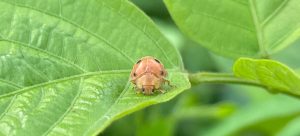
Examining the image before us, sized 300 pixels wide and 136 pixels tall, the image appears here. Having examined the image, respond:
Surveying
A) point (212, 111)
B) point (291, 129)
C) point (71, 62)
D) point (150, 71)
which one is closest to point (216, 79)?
point (150, 71)

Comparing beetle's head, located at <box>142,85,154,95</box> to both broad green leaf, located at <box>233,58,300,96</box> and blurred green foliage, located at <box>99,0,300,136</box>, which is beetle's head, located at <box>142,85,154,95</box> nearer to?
broad green leaf, located at <box>233,58,300,96</box>

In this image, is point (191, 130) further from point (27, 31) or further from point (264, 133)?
point (27, 31)

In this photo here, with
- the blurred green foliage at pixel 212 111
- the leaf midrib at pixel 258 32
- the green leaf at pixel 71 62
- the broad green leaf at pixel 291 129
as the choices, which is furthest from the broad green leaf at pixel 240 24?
the broad green leaf at pixel 291 129

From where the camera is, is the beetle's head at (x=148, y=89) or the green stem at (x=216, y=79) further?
the green stem at (x=216, y=79)

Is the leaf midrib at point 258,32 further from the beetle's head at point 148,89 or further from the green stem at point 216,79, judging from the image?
the beetle's head at point 148,89

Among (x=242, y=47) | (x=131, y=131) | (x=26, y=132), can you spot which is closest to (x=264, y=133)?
(x=131, y=131)

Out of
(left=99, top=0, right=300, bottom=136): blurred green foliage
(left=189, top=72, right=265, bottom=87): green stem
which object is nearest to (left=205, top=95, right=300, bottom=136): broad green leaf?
(left=99, top=0, right=300, bottom=136): blurred green foliage
